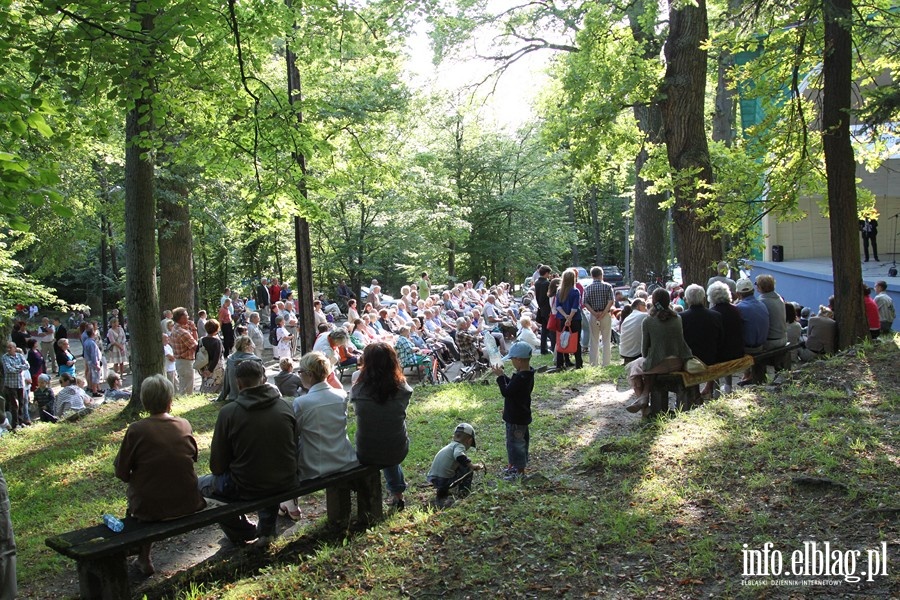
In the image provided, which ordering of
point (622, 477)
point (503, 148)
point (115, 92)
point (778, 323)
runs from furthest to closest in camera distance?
point (503, 148) < point (778, 323) < point (115, 92) < point (622, 477)

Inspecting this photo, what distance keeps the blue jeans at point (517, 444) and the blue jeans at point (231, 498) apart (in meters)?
2.10

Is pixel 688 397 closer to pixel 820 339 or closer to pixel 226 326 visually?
pixel 820 339

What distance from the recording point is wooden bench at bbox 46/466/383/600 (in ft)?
15.6

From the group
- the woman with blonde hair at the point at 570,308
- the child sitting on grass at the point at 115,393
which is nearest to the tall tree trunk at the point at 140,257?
the child sitting on grass at the point at 115,393

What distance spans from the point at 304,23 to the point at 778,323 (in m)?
7.95

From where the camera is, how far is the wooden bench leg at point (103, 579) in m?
4.77

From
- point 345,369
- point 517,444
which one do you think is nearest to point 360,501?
point 517,444

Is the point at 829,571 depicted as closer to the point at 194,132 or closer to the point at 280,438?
the point at 280,438

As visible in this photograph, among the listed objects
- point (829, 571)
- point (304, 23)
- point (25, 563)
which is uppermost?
point (304, 23)

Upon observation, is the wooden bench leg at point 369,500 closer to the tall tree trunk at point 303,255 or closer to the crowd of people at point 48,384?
the tall tree trunk at point 303,255

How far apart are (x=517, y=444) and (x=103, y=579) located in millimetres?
3483

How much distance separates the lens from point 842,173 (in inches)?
396

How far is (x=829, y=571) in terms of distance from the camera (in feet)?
13.9

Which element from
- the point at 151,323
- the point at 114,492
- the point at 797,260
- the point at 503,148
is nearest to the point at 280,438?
the point at 114,492
